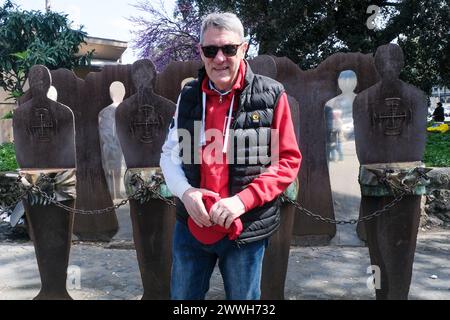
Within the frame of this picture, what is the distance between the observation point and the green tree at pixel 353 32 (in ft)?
37.9

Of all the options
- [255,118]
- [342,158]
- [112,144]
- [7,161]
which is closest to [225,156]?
[255,118]

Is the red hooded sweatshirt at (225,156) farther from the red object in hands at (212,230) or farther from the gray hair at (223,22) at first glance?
the gray hair at (223,22)

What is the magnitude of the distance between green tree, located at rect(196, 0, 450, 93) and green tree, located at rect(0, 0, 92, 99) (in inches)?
198

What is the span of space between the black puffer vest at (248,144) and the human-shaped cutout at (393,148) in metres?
1.29

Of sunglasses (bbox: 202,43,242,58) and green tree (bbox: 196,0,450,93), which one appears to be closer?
sunglasses (bbox: 202,43,242,58)

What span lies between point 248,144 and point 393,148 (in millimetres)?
1497

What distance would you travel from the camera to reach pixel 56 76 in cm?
473

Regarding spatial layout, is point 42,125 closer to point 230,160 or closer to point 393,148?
point 230,160

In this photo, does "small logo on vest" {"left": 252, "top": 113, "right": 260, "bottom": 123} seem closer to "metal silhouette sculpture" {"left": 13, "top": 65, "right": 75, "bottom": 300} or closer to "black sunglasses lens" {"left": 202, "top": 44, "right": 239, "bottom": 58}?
"black sunglasses lens" {"left": 202, "top": 44, "right": 239, "bottom": 58}

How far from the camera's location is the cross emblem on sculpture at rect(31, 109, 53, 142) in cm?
342

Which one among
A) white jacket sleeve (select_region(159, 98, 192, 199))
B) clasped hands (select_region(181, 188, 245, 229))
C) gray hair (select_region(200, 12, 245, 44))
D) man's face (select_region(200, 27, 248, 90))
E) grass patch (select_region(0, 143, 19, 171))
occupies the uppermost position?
gray hair (select_region(200, 12, 245, 44))

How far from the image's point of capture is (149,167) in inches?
125

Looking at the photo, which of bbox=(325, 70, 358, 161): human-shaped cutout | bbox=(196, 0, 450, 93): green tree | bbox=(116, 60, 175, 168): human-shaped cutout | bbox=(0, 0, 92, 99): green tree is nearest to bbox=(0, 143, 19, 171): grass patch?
bbox=(0, 0, 92, 99): green tree

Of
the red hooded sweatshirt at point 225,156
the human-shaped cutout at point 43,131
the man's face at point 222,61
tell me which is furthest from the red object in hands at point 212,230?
the human-shaped cutout at point 43,131
